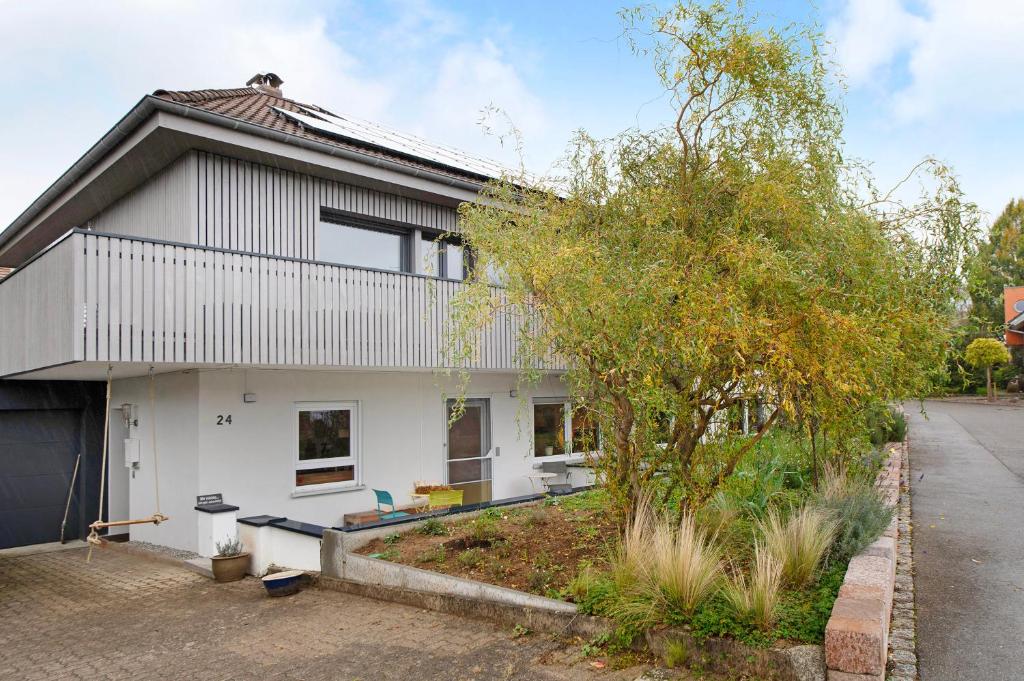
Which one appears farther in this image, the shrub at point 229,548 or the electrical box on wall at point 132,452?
the electrical box on wall at point 132,452

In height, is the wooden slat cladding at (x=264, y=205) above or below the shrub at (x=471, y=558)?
above

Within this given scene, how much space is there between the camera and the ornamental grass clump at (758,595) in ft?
16.3

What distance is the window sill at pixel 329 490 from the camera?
36.8ft

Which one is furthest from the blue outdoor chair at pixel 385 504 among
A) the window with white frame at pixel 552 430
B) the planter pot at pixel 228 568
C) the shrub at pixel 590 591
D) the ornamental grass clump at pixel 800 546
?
the ornamental grass clump at pixel 800 546

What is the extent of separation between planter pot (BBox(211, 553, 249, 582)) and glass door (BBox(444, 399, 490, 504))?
482cm

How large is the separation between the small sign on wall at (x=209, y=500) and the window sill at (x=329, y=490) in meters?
1.22

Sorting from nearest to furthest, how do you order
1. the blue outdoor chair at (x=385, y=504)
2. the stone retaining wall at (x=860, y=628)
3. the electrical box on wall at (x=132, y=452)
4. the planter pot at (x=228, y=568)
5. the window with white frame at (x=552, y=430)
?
the stone retaining wall at (x=860, y=628) → the planter pot at (x=228, y=568) → the blue outdoor chair at (x=385, y=504) → the electrical box on wall at (x=132, y=452) → the window with white frame at (x=552, y=430)

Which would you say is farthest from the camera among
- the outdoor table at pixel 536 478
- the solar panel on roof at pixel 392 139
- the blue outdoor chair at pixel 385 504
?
the outdoor table at pixel 536 478

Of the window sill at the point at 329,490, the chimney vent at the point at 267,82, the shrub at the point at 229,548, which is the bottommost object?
the shrub at the point at 229,548

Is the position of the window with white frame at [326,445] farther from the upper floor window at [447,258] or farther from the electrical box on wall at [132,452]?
the upper floor window at [447,258]

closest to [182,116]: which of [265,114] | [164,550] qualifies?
[265,114]

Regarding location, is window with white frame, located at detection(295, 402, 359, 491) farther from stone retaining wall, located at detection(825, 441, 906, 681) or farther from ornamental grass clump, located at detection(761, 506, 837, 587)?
stone retaining wall, located at detection(825, 441, 906, 681)

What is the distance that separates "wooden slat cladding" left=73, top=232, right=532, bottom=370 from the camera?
27.8ft

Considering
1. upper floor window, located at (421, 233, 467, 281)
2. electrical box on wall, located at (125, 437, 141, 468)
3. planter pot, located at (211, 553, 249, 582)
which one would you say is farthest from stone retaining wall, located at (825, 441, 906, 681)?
electrical box on wall, located at (125, 437, 141, 468)
